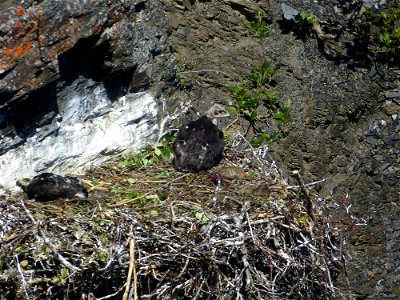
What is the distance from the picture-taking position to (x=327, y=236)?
6602 mm

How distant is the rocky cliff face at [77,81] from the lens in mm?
6164

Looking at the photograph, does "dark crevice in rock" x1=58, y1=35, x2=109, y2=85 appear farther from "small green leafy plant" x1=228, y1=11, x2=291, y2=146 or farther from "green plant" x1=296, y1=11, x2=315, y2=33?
"green plant" x1=296, y1=11, x2=315, y2=33

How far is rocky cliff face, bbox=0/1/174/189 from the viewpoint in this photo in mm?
6164

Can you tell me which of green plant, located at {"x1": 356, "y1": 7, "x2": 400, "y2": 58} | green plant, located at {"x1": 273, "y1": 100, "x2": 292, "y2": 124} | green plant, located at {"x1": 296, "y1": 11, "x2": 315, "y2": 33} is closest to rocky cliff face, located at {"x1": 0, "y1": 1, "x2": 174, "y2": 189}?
green plant, located at {"x1": 273, "y1": 100, "x2": 292, "y2": 124}

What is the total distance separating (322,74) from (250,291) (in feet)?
6.39

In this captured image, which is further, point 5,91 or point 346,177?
point 346,177

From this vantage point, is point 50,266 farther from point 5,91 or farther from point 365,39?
point 365,39

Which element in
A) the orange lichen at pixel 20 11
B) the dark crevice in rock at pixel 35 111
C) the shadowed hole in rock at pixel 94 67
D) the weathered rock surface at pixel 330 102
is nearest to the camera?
the orange lichen at pixel 20 11

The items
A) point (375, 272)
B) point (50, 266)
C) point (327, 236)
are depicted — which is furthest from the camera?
point (375, 272)

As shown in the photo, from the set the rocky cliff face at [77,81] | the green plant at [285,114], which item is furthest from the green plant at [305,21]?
the rocky cliff face at [77,81]

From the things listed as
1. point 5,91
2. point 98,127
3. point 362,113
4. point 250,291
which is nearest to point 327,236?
point 250,291

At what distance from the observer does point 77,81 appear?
6.66 m

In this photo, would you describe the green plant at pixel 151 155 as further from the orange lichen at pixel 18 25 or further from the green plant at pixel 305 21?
the orange lichen at pixel 18 25

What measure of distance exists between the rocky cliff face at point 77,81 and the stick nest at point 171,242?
1.08ft
